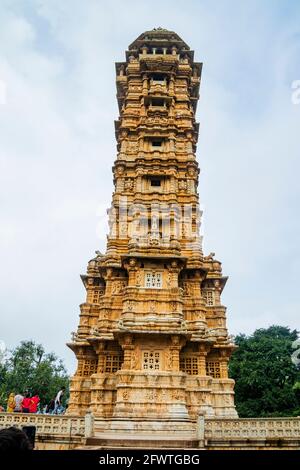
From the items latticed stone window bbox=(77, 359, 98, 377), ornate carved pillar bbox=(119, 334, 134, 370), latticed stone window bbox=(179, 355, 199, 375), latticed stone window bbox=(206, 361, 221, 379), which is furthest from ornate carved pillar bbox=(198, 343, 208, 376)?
latticed stone window bbox=(77, 359, 98, 377)

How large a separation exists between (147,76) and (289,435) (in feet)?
83.6

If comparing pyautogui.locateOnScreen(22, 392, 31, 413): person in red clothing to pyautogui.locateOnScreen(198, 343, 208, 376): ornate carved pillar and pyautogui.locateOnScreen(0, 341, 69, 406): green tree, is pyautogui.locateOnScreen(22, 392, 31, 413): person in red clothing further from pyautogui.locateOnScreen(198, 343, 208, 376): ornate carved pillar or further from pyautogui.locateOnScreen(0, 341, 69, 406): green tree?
pyautogui.locateOnScreen(0, 341, 69, 406): green tree

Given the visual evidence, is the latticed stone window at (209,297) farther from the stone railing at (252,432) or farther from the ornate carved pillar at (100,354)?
the stone railing at (252,432)

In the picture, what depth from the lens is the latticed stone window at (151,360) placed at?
63.2 ft

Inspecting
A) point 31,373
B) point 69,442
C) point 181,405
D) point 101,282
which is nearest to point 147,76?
point 101,282

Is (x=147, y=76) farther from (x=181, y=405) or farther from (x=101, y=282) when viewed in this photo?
(x=181, y=405)

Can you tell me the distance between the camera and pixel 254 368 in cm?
3297

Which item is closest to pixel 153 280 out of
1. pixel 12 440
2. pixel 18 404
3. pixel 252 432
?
pixel 18 404

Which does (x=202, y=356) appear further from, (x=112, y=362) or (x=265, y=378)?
(x=265, y=378)

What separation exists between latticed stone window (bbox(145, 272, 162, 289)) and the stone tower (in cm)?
6

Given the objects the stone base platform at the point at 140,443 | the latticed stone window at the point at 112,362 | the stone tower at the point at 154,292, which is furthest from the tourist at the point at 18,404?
the latticed stone window at the point at 112,362

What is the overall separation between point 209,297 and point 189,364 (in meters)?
5.08

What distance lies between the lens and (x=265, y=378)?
32.1m

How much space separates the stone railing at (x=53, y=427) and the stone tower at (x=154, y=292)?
131 inches
